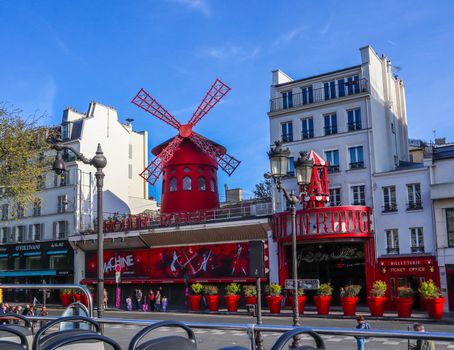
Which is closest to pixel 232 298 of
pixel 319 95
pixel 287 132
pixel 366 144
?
pixel 287 132

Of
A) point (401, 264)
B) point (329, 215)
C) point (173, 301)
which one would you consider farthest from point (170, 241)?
point (401, 264)

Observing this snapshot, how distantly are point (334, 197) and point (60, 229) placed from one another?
1960 centimetres

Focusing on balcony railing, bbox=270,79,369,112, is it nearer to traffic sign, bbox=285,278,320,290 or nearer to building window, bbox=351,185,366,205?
building window, bbox=351,185,366,205

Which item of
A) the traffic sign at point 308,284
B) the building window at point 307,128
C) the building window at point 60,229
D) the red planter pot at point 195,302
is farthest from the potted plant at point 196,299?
the traffic sign at point 308,284

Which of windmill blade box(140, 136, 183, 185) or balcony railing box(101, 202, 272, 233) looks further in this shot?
windmill blade box(140, 136, 183, 185)

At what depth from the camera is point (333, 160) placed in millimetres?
28125

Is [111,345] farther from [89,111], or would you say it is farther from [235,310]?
[89,111]

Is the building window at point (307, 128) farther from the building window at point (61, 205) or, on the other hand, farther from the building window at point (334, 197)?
the building window at point (61, 205)

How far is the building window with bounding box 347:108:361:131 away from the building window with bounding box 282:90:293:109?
3428mm

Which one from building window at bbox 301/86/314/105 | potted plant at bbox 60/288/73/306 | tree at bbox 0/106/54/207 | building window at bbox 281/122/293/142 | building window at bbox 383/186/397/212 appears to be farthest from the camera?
building window at bbox 281/122/293/142

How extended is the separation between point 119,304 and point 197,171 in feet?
30.9

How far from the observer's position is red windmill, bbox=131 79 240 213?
114ft

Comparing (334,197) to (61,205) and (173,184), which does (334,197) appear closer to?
(173,184)

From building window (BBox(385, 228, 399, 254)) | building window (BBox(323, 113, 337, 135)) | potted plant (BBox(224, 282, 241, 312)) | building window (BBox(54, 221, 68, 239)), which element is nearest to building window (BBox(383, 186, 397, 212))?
building window (BBox(385, 228, 399, 254))
